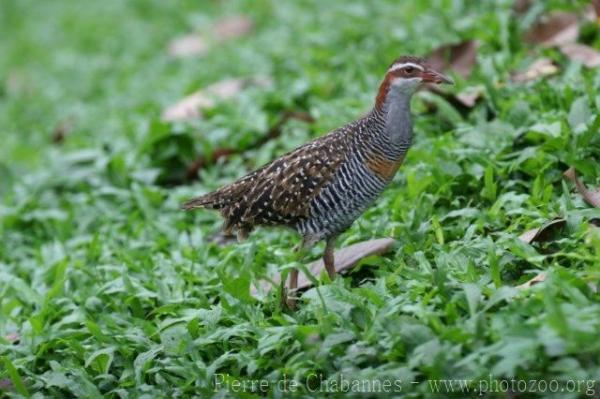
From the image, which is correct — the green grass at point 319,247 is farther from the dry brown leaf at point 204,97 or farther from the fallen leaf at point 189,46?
the fallen leaf at point 189,46

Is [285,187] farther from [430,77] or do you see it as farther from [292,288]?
[430,77]

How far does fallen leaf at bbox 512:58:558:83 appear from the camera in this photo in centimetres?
724

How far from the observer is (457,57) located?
8.16 metres

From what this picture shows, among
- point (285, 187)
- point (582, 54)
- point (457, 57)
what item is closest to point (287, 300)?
point (285, 187)

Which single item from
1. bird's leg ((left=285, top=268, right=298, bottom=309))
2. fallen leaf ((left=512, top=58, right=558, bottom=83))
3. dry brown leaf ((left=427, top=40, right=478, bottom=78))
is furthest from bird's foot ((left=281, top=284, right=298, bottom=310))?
dry brown leaf ((left=427, top=40, right=478, bottom=78))

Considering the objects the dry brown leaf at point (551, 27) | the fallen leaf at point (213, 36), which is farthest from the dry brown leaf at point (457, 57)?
the fallen leaf at point (213, 36)

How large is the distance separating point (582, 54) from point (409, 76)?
2431 millimetres

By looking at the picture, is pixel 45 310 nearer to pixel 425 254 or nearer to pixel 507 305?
pixel 425 254

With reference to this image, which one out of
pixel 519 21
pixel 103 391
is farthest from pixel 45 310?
pixel 519 21

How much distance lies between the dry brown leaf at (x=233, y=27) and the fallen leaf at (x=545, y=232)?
Answer: 7.04 meters

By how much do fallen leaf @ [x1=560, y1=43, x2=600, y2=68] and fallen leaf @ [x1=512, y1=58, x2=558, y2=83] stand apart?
15 centimetres

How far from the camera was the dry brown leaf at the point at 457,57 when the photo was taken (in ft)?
26.3

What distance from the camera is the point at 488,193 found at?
5961 mm

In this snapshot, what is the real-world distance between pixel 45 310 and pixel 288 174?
5.78 feet
